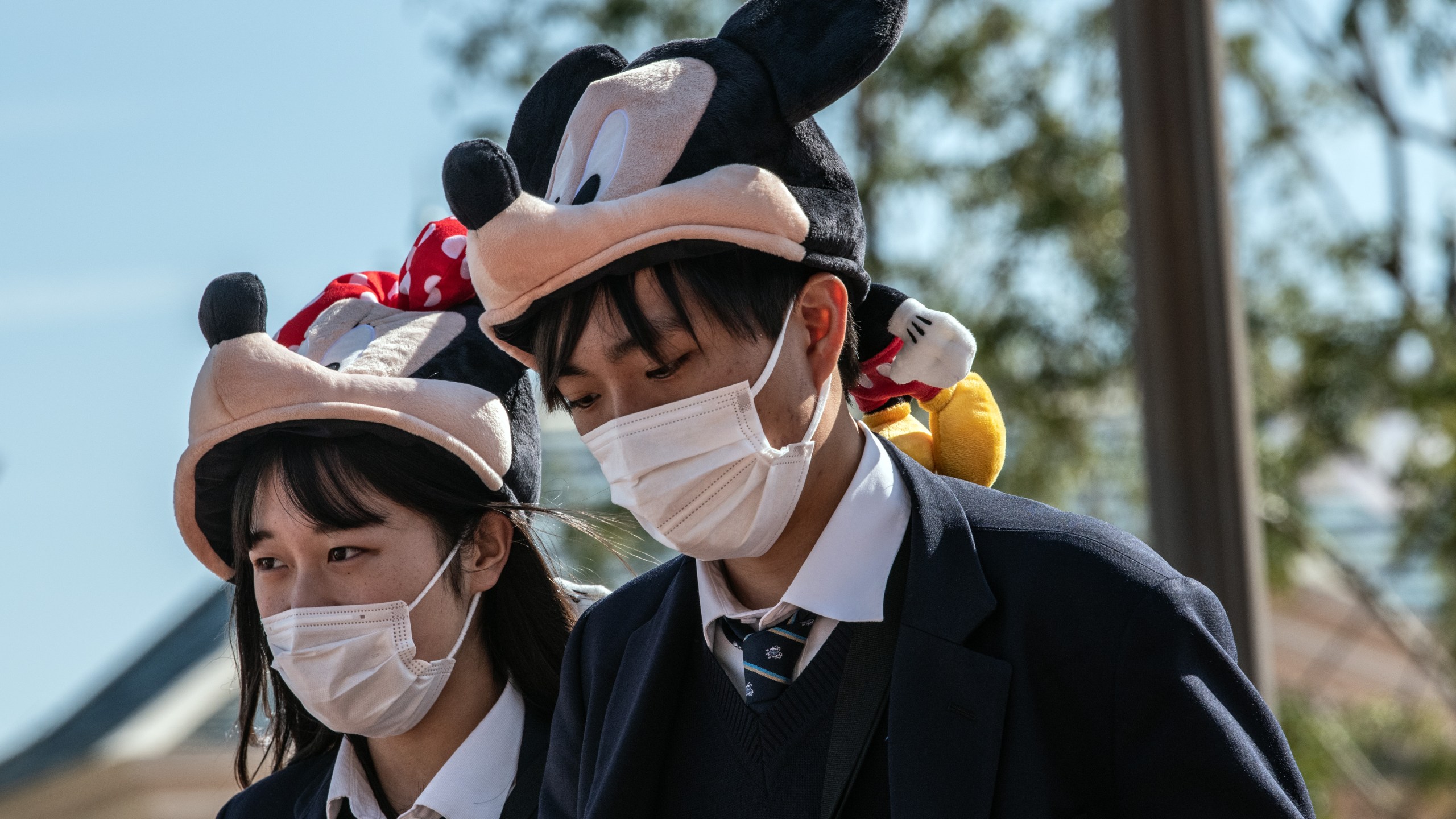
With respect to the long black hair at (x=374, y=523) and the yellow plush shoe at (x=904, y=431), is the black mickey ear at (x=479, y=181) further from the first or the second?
the long black hair at (x=374, y=523)

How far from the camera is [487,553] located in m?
2.99

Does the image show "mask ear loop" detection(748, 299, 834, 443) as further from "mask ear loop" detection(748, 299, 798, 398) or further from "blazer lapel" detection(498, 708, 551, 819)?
"blazer lapel" detection(498, 708, 551, 819)

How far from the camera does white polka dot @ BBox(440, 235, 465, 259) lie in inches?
120

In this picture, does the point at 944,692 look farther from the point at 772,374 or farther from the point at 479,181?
the point at 479,181

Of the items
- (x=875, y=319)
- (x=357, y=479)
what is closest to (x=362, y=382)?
(x=357, y=479)

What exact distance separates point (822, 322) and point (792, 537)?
12.4 inches

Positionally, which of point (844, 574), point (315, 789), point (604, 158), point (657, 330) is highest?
point (604, 158)

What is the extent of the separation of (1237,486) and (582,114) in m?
2.69

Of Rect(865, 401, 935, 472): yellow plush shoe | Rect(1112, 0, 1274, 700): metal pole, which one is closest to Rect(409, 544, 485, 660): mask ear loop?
Rect(865, 401, 935, 472): yellow plush shoe

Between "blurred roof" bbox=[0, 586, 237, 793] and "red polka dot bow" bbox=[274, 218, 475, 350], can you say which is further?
"blurred roof" bbox=[0, 586, 237, 793]

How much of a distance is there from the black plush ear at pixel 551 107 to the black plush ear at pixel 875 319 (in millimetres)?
549

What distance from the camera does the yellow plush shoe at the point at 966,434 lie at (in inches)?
97.0

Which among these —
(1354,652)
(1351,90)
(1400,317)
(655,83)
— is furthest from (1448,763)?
(655,83)

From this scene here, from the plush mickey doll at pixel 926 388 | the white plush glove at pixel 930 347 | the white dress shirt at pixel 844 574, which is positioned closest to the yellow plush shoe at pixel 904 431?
the plush mickey doll at pixel 926 388
